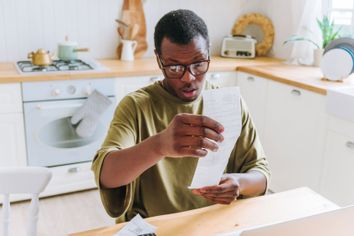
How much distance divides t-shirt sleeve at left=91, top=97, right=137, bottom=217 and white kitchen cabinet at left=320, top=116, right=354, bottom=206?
1.36 metres

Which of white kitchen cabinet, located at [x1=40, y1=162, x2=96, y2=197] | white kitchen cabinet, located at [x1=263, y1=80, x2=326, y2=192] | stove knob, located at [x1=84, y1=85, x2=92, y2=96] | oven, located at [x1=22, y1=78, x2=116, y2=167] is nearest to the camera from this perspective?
white kitchen cabinet, located at [x1=263, y1=80, x2=326, y2=192]

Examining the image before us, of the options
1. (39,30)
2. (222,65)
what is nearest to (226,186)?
(222,65)

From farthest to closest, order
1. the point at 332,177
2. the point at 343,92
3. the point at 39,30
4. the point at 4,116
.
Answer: the point at 39,30 < the point at 4,116 < the point at 332,177 < the point at 343,92

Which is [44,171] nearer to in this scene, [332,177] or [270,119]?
[332,177]

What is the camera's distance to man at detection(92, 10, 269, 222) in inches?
40.0

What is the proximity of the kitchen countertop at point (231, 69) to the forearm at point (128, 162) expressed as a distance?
5.14 feet

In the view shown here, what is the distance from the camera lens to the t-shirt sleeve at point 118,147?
1.04m

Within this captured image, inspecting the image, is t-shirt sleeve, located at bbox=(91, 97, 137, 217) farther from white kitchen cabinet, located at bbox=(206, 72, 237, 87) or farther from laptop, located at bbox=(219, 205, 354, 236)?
white kitchen cabinet, located at bbox=(206, 72, 237, 87)

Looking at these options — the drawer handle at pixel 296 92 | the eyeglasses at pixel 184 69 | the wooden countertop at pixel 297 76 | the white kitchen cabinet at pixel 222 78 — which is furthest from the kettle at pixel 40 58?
the eyeglasses at pixel 184 69

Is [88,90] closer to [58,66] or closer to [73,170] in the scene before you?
[58,66]

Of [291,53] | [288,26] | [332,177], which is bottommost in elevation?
[332,177]

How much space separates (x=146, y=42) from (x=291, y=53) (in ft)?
3.95

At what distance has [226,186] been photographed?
3.78ft

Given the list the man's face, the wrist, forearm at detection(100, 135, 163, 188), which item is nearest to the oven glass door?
the man's face
